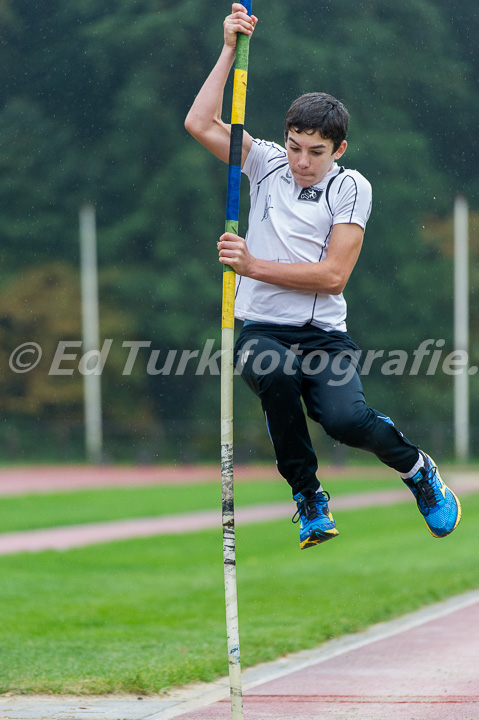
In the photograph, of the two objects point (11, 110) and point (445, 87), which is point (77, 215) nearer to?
point (11, 110)

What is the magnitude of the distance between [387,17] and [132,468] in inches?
525

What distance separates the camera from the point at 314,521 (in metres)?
5.04

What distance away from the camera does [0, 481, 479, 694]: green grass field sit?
6.63m

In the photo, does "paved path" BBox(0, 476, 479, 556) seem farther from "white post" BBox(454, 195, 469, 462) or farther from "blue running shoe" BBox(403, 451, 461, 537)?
"white post" BBox(454, 195, 469, 462)

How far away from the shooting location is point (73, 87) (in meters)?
31.4

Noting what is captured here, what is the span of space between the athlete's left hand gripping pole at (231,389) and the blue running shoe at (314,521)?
66 cm

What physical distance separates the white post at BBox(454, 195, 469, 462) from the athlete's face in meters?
27.1

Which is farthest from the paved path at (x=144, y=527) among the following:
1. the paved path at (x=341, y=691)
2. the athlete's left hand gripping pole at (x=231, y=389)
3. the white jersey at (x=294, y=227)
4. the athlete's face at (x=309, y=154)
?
the athlete's face at (x=309, y=154)

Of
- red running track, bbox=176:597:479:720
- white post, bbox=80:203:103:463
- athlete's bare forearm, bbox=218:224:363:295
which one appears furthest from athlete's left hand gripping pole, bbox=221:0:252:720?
white post, bbox=80:203:103:463

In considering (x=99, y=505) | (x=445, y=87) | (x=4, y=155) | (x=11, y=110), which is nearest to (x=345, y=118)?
(x=99, y=505)

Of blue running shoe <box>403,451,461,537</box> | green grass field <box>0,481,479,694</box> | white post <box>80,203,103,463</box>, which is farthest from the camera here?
white post <box>80,203,103,463</box>

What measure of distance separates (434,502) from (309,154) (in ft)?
5.40

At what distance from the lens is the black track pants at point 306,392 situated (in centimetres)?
480

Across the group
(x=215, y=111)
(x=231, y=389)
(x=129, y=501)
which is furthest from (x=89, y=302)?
(x=231, y=389)
